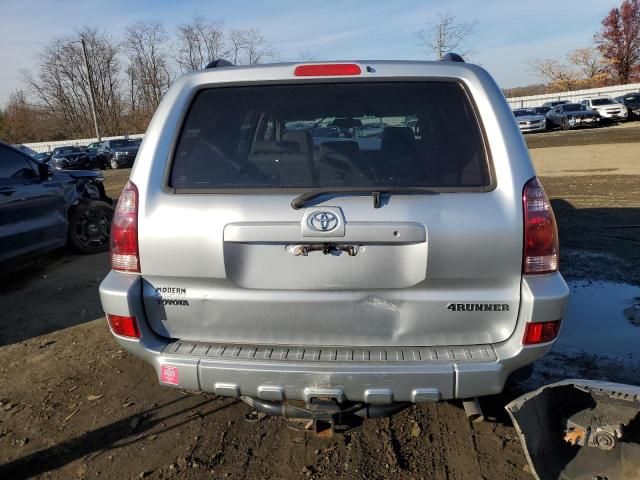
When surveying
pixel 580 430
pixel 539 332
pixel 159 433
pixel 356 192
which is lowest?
pixel 159 433

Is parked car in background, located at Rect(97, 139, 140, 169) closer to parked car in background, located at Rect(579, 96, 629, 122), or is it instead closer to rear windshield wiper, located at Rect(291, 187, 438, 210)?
parked car in background, located at Rect(579, 96, 629, 122)

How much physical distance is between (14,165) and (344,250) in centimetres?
527

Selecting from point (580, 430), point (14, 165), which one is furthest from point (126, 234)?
point (14, 165)

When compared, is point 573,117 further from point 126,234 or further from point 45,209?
point 126,234

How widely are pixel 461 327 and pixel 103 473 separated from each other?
2.01 m

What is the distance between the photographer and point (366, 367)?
2348 millimetres

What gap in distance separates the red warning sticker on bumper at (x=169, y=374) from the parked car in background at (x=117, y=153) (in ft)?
99.9

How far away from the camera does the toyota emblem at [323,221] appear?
2.33m

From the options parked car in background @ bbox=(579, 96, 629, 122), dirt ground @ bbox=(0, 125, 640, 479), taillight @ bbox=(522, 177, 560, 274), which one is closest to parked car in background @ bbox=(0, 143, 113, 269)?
dirt ground @ bbox=(0, 125, 640, 479)

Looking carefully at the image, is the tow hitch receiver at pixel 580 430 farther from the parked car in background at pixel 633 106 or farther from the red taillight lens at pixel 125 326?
the parked car in background at pixel 633 106

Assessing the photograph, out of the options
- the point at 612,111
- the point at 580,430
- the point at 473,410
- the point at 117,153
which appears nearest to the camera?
the point at 580,430

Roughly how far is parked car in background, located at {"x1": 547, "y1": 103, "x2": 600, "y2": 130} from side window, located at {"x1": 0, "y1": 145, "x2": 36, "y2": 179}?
3168cm

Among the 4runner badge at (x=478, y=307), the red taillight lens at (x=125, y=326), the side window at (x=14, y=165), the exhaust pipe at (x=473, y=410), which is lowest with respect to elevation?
the exhaust pipe at (x=473, y=410)

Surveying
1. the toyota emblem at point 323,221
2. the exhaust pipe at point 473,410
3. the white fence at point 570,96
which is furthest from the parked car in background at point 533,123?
the toyota emblem at point 323,221
